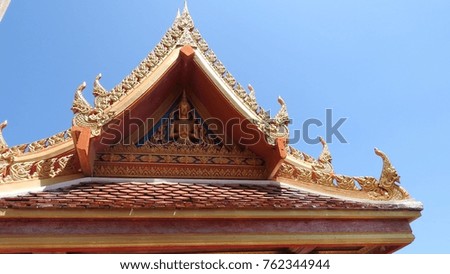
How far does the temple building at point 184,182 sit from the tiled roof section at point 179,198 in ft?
0.06

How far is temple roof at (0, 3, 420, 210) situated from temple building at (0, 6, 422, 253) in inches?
0.6

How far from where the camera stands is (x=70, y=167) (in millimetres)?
4953

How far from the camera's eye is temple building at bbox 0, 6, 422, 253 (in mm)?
3902

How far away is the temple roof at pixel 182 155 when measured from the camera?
461 cm

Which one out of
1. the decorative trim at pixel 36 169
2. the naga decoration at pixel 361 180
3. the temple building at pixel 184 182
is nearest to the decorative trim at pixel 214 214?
the temple building at pixel 184 182

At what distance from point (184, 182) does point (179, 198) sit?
798 mm

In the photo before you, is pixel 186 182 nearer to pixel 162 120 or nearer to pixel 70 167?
pixel 162 120

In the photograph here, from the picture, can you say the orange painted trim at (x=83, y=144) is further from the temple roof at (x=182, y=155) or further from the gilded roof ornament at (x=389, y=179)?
the gilded roof ornament at (x=389, y=179)

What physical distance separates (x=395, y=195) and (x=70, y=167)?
157 inches

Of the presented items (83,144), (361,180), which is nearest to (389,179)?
(361,180)

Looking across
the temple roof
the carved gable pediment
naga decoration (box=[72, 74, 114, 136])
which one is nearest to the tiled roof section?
the temple roof

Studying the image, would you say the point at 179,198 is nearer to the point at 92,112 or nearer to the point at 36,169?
the point at 92,112

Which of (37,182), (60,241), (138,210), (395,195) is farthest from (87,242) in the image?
(395,195)

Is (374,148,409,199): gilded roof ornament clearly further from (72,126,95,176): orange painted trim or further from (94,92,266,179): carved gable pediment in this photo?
(72,126,95,176): orange painted trim
